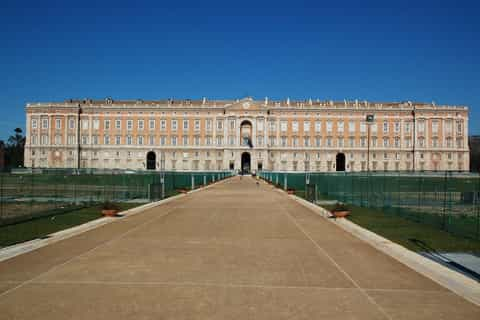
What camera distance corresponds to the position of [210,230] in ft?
46.6

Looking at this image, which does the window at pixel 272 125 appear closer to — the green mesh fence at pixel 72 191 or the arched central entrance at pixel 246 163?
the arched central entrance at pixel 246 163

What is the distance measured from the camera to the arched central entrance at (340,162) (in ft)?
318

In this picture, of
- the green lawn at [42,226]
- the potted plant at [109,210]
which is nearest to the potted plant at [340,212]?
the potted plant at [109,210]

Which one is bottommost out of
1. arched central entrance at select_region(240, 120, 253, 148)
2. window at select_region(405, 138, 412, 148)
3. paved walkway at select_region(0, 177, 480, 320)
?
paved walkway at select_region(0, 177, 480, 320)

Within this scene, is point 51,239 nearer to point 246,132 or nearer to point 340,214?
point 340,214

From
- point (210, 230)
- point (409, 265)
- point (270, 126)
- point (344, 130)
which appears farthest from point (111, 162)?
point (409, 265)

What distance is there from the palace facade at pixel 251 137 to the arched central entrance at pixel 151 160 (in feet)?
2.11

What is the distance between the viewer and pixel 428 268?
8.80 m

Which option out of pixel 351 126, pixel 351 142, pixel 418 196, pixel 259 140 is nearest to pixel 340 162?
pixel 351 142

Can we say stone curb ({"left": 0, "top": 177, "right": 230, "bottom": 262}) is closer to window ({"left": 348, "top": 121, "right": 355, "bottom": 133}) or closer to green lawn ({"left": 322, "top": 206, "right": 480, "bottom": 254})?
green lawn ({"left": 322, "top": 206, "right": 480, "bottom": 254})

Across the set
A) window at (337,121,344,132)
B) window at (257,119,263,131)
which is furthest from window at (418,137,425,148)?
window at (257,119,263,131)

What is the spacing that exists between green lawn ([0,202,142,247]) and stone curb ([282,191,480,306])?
29.3ft

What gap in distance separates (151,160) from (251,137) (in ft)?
70.8

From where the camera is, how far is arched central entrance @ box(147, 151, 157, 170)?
97.6 metres
